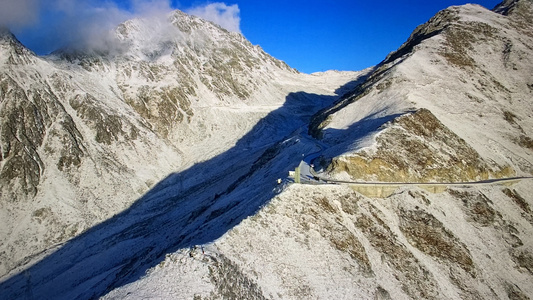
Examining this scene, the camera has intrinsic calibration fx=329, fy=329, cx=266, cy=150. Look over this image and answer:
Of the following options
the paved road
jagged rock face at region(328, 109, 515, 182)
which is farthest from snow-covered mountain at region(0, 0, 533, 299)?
the paved road

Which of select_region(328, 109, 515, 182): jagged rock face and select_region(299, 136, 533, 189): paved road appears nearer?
select_region(299, 136, 533, 189): paved road

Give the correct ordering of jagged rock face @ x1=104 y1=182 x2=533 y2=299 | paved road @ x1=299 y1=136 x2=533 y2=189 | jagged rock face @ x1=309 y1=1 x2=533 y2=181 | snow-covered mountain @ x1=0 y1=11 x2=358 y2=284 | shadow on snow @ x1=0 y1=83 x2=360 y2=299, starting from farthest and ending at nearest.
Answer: snow-covered mountain @ x1=0 y1=11 x2=358 y2=284
jagged rock face @ x1=309 y1=1 x2=533 y2=181
paved road @ x1=299 y1=136 x2=533 y2=189
shadow on snow @ x1=0 y1=83 x2=360 y2=299
jagged rock face @ x1=104 y1=182 x2=533 y2=299

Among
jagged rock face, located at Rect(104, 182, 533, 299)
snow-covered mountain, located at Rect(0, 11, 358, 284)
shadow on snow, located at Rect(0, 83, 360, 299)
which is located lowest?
jagged rock face, located at Rect(104, 182, 533, 299)

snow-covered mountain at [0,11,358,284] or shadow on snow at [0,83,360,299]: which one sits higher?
snow-covered mountain at [0,11,358,284]

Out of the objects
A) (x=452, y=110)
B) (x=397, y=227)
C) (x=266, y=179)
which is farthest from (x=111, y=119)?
(x=452, y=110)

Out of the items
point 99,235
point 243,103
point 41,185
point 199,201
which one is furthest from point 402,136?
point 243,103

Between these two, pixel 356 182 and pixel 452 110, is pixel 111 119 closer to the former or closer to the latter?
pixel 356 182

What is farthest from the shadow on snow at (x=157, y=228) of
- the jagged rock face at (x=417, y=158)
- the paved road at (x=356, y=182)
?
the jagged rock face at (x=417, y=158)

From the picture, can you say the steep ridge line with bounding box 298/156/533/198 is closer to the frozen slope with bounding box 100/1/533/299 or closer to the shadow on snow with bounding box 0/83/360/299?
the frozen slope with bounding box 100/1/533/299
